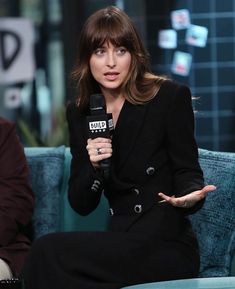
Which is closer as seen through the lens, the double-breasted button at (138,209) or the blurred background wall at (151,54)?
the double-breasted button at (138,209)

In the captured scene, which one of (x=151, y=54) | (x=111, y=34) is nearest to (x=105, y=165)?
(x=111, y=34)

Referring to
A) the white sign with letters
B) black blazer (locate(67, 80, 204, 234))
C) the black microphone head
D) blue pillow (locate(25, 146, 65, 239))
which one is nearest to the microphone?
the black microphone head

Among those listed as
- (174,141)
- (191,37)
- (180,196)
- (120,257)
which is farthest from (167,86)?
(191,37)

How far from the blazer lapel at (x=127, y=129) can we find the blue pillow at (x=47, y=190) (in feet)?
2.34

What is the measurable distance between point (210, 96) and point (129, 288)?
337cm

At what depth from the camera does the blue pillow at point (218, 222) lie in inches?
152

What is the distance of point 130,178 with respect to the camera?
3.58 meters

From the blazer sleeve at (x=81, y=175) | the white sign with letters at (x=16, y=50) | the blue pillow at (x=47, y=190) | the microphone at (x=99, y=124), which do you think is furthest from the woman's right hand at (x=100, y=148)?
the white sign with letters at (x=16, y=50)

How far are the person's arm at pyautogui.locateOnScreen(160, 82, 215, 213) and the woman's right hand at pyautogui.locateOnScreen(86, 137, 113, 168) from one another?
387 millimetres

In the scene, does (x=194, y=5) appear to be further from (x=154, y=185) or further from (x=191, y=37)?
(x=154, y=185)

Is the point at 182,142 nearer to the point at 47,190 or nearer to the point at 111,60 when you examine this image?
the point at 111,60

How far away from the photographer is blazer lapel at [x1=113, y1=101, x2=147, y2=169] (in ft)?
11.8

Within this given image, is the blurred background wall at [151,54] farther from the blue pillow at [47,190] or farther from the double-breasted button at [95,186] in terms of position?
the double-breasted button at [95,186]

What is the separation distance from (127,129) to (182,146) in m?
0.25
